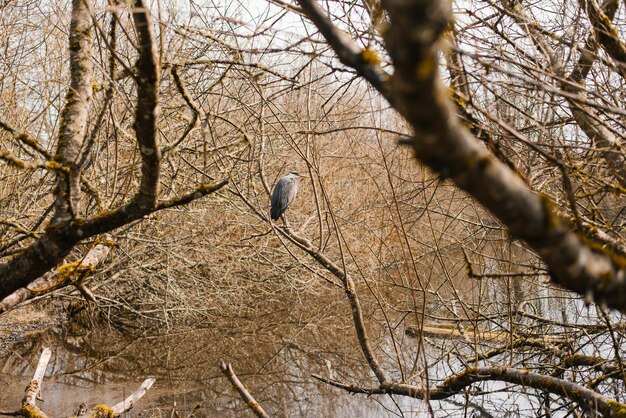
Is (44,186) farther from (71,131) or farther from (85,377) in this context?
(71,131)

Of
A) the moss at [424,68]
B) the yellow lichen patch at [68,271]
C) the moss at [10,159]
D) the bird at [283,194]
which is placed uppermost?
the bird at [283,194]

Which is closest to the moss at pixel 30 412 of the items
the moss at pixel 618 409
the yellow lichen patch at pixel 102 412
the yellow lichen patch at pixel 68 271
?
the yellow lichen patch at pixel 102 412

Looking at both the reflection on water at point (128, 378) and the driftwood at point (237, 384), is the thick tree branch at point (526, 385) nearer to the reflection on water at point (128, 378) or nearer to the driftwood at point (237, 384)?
the driftwood at point (237, 384)

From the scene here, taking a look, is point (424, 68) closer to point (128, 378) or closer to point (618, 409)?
point (618, 409)

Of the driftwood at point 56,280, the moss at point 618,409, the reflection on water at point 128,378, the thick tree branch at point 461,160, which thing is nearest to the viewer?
the thick tree branch at point 461,160

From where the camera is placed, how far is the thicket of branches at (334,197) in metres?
1.40

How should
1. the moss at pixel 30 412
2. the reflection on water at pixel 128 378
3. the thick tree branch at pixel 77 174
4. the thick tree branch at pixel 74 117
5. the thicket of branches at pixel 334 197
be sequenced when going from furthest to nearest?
1. the reflection on water at pixel 128 378
2. the moss at pixel 30 412
3. the thick tree branch at pixel 74 117
4. the thick tree branch at pixel 77 174
5. the thicket of branches at pixel 334 197

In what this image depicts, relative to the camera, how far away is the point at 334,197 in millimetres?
10461

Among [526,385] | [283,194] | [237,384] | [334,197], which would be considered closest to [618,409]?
[526,385]

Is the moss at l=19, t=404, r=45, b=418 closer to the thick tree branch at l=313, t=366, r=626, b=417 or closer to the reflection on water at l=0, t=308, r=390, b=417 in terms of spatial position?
the thick tree branch at l=313, t=366, r=626, b=417

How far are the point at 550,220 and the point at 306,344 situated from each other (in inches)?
330

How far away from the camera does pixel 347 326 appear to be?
9.69 metres

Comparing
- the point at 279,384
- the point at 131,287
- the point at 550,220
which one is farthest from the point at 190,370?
the point at 550,220

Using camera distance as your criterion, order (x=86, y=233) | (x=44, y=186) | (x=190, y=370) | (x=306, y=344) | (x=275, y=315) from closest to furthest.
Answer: (x=86, y=233), (x=44, y=186), (x=190, y=370), (x=306, y=344), (x=275, y=315)
